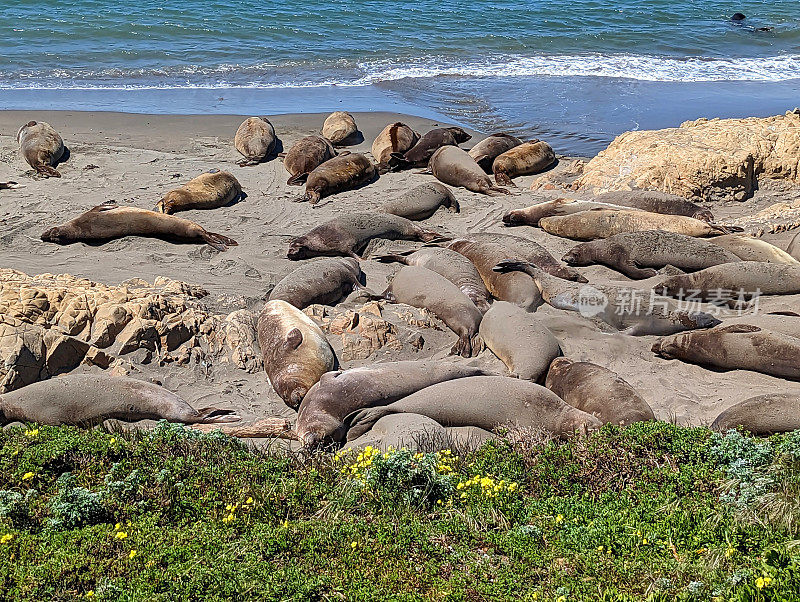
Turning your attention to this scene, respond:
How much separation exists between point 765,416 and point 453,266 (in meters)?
3.70

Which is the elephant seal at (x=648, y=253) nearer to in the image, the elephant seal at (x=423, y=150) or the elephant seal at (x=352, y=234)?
the elephant seal at (x=352, y=234)

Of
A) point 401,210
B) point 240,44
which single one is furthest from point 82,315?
point 240,44

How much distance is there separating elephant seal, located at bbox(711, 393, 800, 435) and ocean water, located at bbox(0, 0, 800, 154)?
8627mm

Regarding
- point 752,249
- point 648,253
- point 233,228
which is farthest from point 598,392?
point 233,228

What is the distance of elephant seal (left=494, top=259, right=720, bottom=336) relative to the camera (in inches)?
280

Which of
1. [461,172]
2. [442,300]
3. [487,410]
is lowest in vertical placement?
[487,410]

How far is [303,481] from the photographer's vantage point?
4.47 metres

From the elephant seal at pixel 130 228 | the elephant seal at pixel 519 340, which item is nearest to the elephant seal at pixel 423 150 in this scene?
the elephant seal at pixel 130 228

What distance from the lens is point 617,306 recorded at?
292 inches

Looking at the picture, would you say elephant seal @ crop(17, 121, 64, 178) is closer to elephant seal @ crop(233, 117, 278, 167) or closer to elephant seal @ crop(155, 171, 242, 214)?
elephant seal @ crop(155, 171, 242, 214)

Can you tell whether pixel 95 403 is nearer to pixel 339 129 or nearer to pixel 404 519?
pixel 404 519

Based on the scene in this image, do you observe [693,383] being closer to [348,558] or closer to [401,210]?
[348,558]

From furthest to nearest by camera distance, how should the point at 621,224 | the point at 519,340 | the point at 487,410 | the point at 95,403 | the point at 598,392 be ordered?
1. the point at 621,224
2. the point at 519,340
3. the point at 598,392
4. the point at 95,403
5. the point at 487,410

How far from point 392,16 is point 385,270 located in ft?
62.9
